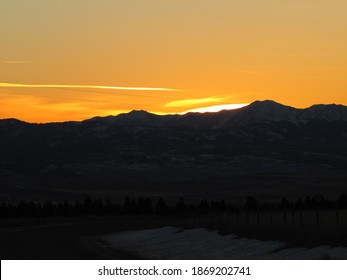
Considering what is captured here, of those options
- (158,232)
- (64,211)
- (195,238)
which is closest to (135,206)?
(64,211)

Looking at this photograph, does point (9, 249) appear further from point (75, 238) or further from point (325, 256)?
point (325, 256)

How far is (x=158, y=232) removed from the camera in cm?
8300

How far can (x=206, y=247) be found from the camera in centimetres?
5666

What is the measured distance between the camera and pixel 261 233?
55.8 m

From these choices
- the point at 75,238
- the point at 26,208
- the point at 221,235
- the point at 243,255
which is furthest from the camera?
the point at 26,208

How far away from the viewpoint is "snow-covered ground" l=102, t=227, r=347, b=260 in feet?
139

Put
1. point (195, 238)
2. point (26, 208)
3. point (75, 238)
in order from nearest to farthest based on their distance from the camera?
1. point (195, 238)
2. point (75, 238)
3. point (26, 208)

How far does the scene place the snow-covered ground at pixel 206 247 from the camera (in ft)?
139

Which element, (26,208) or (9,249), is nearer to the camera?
(9,249)

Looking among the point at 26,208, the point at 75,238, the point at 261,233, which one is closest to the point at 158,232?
the point at 75,238

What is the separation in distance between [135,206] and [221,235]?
89298 mm
